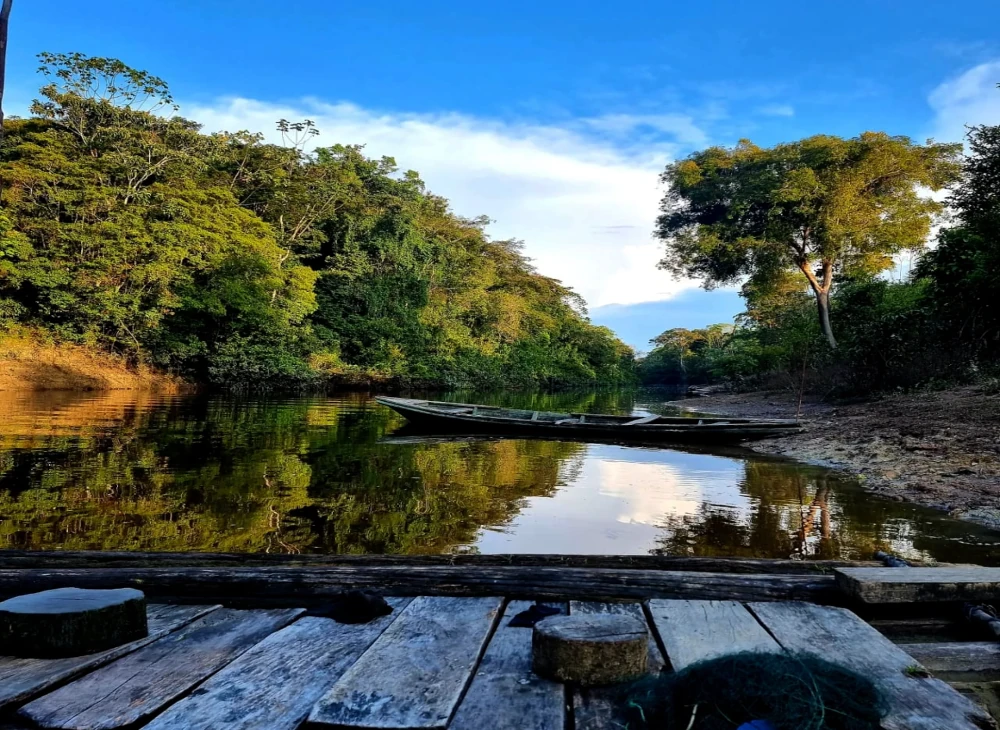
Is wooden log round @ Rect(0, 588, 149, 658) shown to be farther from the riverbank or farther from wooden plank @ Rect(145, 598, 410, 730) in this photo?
the riverbank

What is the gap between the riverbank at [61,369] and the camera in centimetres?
2121

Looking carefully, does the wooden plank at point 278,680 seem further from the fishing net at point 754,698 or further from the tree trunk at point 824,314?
the tree trunk at point 824,314

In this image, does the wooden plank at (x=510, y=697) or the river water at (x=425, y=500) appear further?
the river water at (x=425, y=500)

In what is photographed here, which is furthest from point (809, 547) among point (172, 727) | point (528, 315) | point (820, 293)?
point (528, 315)

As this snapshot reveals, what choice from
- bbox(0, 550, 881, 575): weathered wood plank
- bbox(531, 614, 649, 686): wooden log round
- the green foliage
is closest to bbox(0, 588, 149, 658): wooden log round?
bbox(0, 550, 881, 575): weathered wood plank

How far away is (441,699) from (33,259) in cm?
2576

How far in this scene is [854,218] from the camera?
2292cm

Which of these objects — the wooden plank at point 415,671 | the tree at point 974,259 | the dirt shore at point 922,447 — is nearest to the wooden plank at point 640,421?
the dirt shore at point 922,447

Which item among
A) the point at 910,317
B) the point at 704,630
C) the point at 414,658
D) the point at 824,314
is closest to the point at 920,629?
the point at 704,630

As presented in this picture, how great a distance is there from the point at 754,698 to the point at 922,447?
31.7 feet

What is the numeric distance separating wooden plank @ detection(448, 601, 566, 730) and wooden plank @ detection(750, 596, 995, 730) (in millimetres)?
641

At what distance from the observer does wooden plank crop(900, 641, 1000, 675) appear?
66.5 inches

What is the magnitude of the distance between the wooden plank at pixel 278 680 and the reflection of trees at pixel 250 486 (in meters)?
3.43

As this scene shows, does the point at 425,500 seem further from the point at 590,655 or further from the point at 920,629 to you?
the point at 590,655
